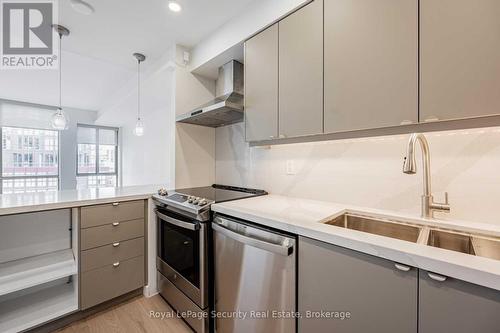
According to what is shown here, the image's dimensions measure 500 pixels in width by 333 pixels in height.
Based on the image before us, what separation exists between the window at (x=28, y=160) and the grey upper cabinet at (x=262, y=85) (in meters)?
5.59

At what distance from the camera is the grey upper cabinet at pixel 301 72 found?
1.29 m

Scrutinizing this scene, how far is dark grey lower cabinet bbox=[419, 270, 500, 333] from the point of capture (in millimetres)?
610

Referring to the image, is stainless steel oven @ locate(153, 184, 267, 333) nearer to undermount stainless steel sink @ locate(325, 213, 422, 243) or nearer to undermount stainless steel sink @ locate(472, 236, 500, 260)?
undermount stainless steel sink @ locate(325, 213, 422, 243)

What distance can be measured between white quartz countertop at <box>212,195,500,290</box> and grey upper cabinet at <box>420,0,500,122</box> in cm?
56

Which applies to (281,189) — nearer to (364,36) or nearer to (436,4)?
(364,36)

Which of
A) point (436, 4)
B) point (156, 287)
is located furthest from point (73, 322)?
point (436, 4)

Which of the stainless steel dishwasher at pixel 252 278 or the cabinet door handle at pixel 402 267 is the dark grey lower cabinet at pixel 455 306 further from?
the stainless steel dishwasher at pixel 252 278

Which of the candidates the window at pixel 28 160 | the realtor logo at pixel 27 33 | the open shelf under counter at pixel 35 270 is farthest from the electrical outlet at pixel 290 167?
the window at pixel 28 160

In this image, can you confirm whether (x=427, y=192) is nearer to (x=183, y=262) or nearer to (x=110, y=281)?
(x=183, y=262)

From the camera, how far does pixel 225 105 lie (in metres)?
1.68

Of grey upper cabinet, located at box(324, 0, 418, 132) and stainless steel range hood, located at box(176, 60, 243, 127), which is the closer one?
grey upper cabinet, located at box(324, 0, 418, 132)

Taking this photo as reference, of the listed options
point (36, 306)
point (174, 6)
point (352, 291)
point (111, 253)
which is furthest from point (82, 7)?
point (352, 291)

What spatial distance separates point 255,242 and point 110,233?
51.9 inches

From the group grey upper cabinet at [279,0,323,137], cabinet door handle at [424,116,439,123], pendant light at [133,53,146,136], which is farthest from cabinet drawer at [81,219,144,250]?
cabinet door handle at [424,116,439,123]
